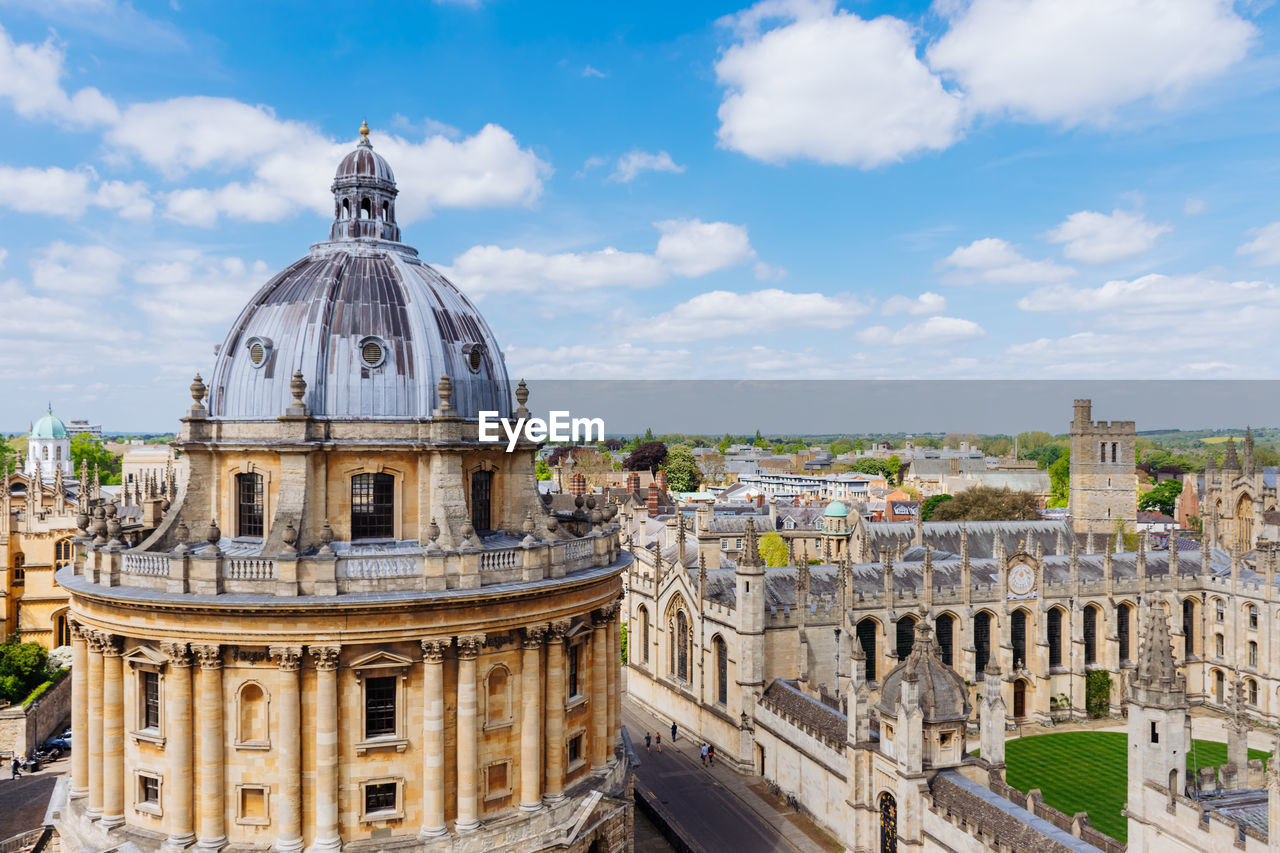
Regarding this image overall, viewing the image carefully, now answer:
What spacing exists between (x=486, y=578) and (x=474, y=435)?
504cm

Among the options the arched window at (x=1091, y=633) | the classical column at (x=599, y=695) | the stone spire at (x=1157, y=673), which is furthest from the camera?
the arched window at (x=1091, y=633)

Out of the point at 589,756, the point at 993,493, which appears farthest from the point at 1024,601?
the point at 993,493

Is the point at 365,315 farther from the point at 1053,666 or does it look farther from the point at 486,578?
the point at 1053,666

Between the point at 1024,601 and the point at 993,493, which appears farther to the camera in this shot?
the point at 993,493

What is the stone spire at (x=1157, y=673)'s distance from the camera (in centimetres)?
2305

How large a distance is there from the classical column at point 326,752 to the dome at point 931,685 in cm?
1806

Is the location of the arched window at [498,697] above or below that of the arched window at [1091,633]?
above

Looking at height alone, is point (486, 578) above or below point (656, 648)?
above

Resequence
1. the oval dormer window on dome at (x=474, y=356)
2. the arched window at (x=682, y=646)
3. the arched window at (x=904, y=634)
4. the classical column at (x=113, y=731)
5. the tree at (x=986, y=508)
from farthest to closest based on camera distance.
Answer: the tree at (x=986, y=508), the arched window at (x=904, y=634), the arched window at (x=682, y=646), the oval dormer window on dome at (x=474, y=356), the classical column at (x=113, y=731)

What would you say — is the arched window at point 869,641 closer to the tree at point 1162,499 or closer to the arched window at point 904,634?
the arched window at point 904,634

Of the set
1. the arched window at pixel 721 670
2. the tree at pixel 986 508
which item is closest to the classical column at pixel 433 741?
the arched window at pixel 721 670

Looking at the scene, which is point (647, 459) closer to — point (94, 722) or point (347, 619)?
point (94, 722)

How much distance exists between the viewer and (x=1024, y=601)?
180 ft

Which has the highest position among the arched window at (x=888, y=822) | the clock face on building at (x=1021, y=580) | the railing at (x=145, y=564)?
the railing at (x=145, y=564)
